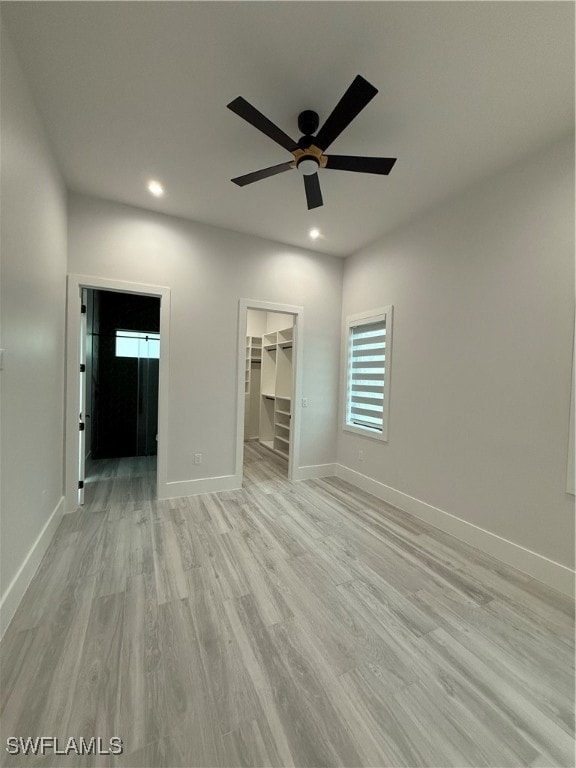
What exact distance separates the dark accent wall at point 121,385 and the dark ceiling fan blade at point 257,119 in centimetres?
365

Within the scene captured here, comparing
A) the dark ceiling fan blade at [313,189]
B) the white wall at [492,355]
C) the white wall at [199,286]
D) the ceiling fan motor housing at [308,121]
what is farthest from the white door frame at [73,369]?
the white wall at [492,355]

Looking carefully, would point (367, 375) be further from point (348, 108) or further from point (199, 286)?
point (348, 108)

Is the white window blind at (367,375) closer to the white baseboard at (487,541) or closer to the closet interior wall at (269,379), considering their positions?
the white baseboard at (487,541)

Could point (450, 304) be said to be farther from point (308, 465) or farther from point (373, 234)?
point (308, 465)

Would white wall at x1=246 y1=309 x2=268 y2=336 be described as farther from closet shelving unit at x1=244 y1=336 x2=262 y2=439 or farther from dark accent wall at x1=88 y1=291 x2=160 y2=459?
dark accent wall at x1=88 y1=291 x2=160 y2=459

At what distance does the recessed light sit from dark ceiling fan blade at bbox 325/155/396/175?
64.6 inches

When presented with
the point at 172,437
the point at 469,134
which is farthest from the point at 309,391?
the point at 469,134

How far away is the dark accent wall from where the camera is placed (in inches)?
183

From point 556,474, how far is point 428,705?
164 cm

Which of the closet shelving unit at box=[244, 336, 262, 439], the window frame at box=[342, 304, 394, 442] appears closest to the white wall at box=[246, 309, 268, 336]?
the closet shelving unit at box=[244, 336, 262, 439]

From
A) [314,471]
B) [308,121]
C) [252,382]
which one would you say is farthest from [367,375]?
[252,382]

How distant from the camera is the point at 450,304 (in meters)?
2.70

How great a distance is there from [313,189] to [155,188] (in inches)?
62.6

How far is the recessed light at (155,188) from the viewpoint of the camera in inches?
103
